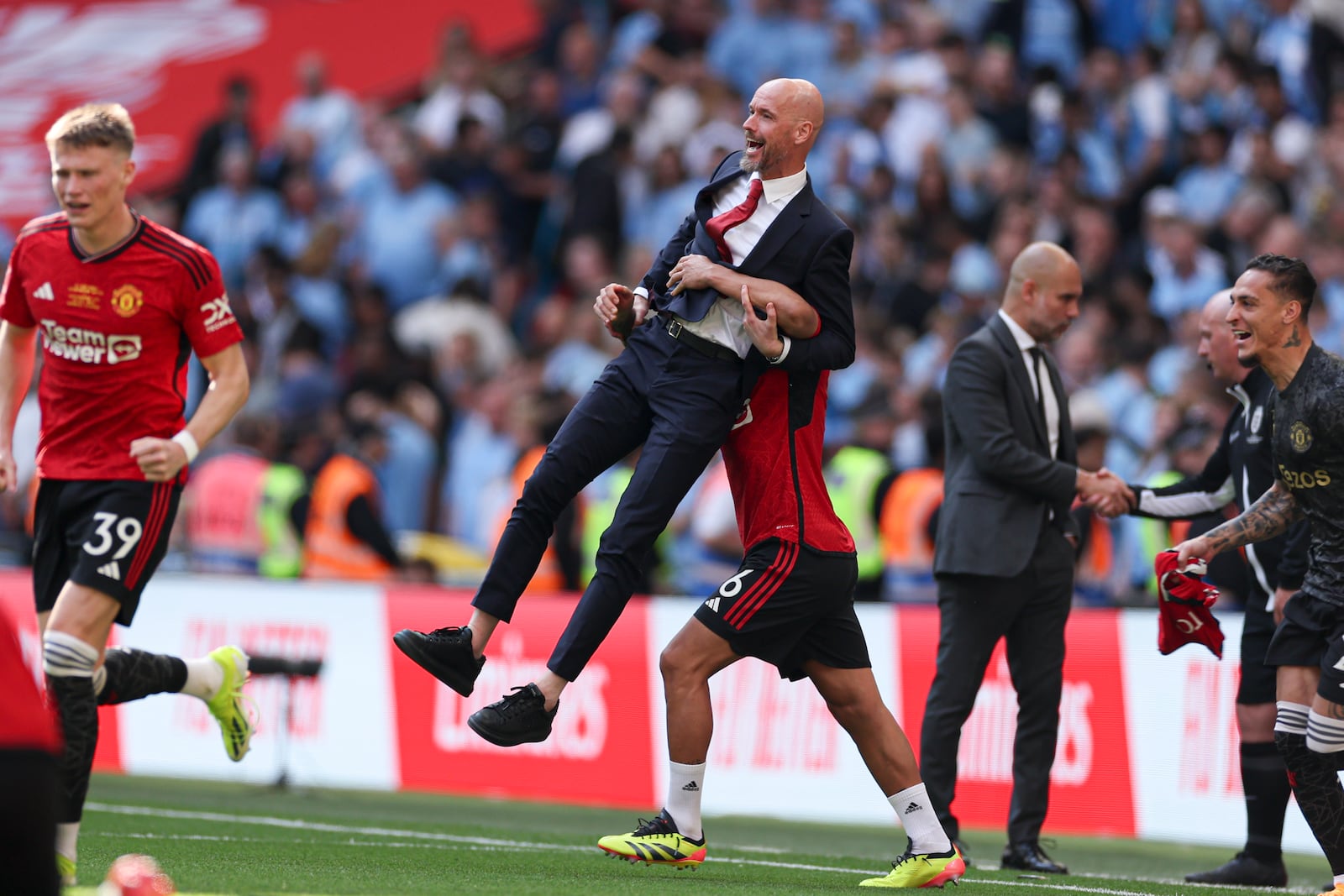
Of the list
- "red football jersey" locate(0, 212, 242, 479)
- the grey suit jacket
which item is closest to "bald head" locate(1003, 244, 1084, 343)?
the grey suit jacket

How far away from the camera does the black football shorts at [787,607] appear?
287 inches

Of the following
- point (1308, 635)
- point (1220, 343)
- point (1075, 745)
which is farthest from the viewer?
point (1075, 745)

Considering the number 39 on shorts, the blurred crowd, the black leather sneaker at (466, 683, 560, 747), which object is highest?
the blurred crowd

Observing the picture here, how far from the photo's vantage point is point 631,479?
7367 mm

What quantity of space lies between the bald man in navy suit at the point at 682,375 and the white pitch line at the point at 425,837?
6.12ft

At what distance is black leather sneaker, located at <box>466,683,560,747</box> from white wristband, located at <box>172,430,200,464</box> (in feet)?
4.47

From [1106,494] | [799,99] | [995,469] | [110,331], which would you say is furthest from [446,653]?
[1106,494]

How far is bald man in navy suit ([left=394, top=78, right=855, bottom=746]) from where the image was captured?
721 cm

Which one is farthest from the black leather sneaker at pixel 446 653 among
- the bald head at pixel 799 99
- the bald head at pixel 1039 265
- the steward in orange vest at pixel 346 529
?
the steward in orange vest at pixel 346 529

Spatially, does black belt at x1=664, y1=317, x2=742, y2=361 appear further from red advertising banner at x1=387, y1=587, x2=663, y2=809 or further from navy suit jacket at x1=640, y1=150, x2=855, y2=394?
red advertising banner at x1=387, y1=587, x2=663, y2=809

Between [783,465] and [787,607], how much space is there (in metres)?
0.53

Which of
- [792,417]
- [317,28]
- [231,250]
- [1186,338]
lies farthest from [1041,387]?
[317,28]

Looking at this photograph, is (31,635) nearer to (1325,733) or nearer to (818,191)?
(818,191)

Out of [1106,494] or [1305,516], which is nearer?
[1305,516]
